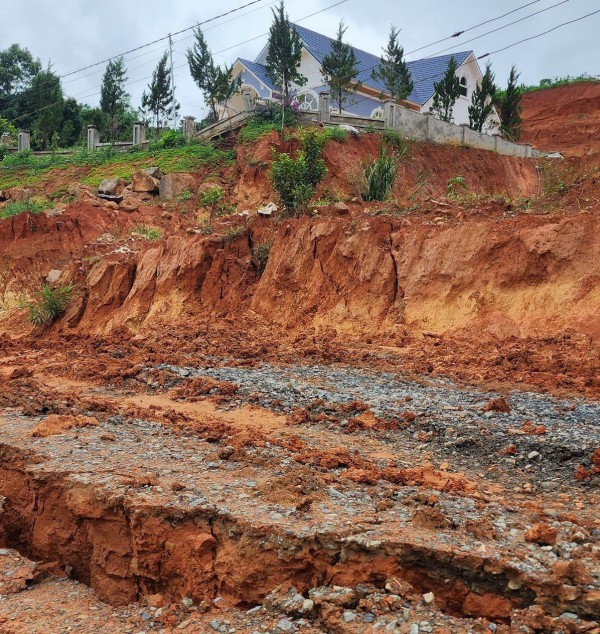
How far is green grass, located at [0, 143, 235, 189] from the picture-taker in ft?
80.0

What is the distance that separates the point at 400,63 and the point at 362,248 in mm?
20806

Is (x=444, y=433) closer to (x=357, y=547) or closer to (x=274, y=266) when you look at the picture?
(x=357, y=547)

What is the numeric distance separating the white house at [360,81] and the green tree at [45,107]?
31.8 feet

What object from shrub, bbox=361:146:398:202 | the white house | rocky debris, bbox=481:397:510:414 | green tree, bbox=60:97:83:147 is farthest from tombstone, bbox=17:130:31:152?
rocky debris, bbox=481:397:510:414

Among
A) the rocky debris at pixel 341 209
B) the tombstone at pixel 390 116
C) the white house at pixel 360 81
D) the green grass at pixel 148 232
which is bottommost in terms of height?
the green grass at pixel 148 232

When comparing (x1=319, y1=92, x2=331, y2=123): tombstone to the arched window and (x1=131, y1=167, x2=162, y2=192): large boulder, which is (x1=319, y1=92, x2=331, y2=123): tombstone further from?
the arched window

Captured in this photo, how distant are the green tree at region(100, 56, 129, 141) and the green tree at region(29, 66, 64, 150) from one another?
2.54 meters

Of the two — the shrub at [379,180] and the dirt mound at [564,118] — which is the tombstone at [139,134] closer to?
the shrub at [379,180]

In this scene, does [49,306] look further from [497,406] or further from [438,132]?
[438,132]

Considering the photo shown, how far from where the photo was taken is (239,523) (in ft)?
15.4

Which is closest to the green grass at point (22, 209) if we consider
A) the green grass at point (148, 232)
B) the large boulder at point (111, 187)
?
the large boulder at point (111, 187)

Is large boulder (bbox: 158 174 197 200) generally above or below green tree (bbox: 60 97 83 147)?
below

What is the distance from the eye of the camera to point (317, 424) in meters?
7.65

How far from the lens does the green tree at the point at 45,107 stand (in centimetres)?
3566
